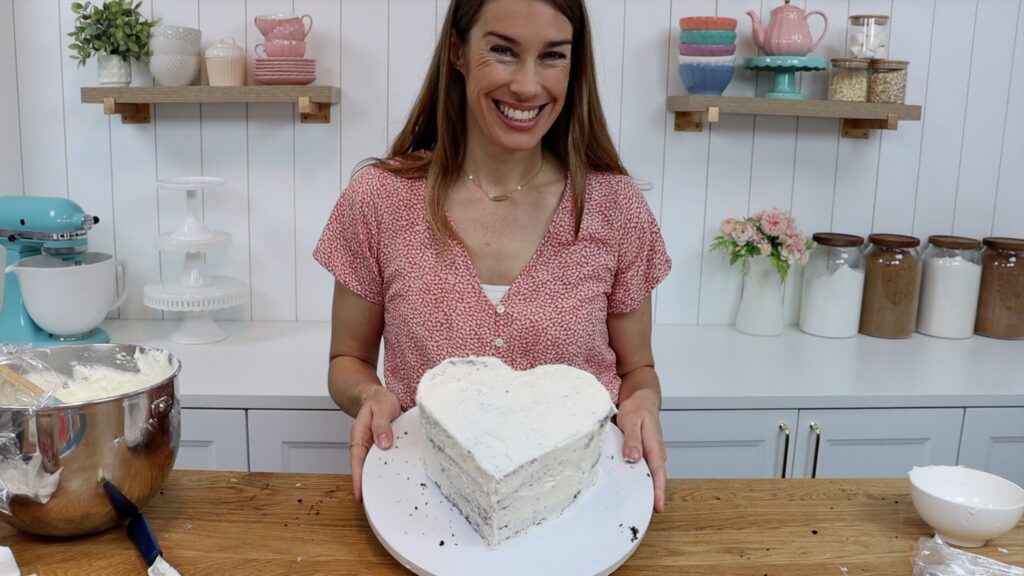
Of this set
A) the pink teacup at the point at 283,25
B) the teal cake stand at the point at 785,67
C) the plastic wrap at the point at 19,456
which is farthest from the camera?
the teal cake stand at the point at 785,67

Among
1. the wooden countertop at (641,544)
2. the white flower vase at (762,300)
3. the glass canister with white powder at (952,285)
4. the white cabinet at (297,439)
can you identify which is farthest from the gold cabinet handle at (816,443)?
the white cabinet at (297,439)

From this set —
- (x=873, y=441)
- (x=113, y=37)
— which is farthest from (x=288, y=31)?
(x=873, y=441)

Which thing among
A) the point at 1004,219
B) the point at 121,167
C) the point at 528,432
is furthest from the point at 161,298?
the point at 1004,219

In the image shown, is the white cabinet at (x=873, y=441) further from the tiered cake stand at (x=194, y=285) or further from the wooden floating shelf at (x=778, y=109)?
the tiered cake stand at (x=194, y=285)

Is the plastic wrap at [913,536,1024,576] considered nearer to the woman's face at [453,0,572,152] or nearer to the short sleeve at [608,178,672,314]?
the short sleeve at [608,178,672,314]

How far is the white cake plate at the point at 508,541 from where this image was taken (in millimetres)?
887

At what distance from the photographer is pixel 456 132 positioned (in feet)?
4.62

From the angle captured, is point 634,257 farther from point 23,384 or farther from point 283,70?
point 283,70

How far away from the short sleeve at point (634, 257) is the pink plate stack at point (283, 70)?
0.99 m

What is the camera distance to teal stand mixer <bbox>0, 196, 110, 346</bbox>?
1.85 meters

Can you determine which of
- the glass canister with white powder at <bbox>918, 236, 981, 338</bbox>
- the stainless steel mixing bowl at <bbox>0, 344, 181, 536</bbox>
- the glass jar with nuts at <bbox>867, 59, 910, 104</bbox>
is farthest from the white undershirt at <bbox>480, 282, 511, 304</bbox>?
the glass canister with white powder at <bbox>918, 236, 981, 338</bbox>

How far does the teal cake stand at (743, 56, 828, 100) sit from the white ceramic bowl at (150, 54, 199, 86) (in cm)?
134

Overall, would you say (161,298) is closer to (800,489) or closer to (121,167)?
(121,167)

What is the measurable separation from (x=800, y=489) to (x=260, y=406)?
1107mm
